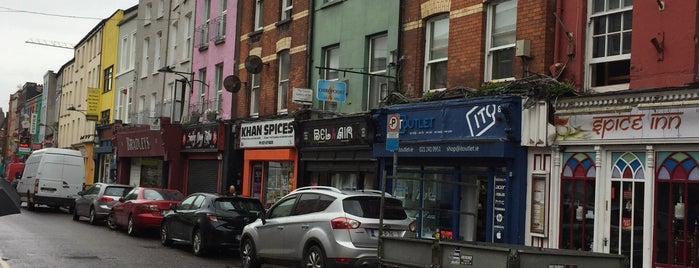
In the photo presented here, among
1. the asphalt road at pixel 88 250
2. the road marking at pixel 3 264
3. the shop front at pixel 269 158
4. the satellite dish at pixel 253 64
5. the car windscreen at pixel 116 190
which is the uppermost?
the satellite dish at pixel 253 64

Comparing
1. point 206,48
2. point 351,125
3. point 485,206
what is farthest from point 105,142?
point 485,206

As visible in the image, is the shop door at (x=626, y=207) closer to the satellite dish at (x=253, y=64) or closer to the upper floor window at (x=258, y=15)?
the satellite dish at (x=253, y=64)

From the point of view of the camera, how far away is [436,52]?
1670 centimetres

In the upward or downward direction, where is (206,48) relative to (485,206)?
upward

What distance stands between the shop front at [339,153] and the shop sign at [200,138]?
5845mm

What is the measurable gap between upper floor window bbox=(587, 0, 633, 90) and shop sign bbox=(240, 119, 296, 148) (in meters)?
10.4

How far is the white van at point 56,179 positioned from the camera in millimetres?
29406

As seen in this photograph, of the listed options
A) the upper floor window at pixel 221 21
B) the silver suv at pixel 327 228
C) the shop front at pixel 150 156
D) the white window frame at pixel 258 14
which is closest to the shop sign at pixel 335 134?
the silver suv at pixel 327 228

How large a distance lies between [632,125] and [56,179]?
24.5 metres

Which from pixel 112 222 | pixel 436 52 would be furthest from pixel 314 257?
pixel 112 222

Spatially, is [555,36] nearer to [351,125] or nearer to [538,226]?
[538,226]

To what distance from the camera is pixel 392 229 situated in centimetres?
1151

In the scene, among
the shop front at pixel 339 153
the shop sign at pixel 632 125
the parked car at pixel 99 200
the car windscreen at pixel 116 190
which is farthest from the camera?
the car windscreen at pixel 116 190

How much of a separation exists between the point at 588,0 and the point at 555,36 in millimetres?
876
